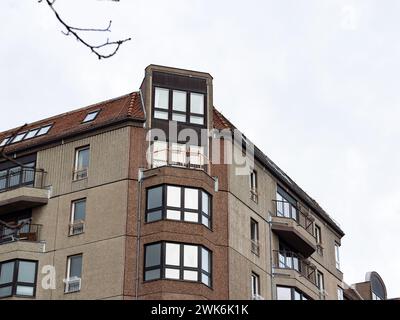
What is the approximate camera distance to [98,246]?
39219mm

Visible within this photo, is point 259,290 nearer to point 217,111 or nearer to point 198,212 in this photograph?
point 198,212

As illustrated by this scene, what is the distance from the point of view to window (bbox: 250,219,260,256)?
4284 centimetres

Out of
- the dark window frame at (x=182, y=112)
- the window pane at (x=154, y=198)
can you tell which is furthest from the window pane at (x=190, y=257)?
the dark window frame at (x=182, y=112)

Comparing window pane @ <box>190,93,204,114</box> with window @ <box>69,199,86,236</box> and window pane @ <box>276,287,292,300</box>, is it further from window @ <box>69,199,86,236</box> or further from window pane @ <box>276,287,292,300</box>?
window pane @ <box>276,287,292,300</box>

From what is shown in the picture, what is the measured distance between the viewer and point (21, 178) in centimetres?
4294

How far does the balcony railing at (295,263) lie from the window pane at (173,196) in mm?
7622

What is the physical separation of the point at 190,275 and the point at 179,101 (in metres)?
8.93

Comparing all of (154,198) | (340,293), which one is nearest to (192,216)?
(154,198)

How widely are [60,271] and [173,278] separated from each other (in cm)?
559

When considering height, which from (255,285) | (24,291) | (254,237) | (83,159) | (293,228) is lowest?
(24,291)

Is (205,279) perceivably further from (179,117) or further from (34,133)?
(34,133)

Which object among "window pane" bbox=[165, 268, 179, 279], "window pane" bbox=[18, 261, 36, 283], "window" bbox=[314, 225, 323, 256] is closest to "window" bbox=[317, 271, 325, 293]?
"window" bbox=[314, 225, 323, 256]

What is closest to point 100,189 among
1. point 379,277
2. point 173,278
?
point 173,278

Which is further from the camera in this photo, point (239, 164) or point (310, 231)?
point (310, 231)
